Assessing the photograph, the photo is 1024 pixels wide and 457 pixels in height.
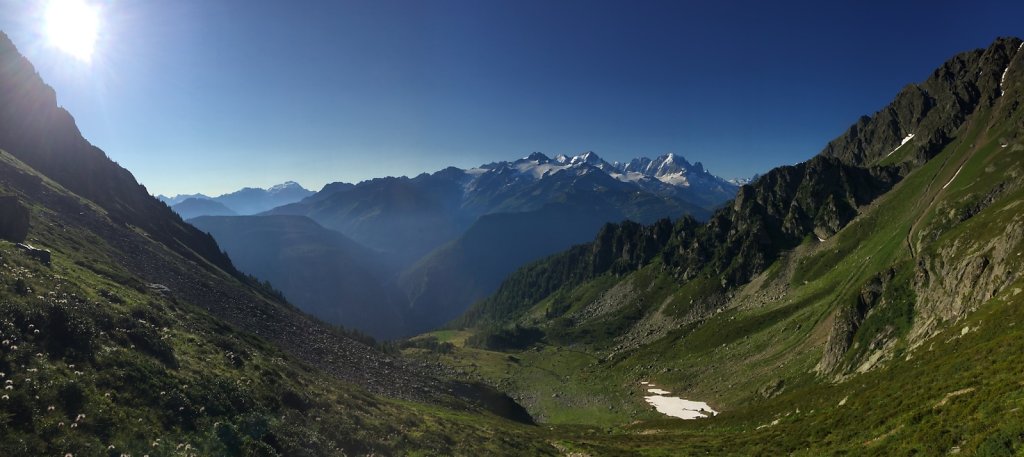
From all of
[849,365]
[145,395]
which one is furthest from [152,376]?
[849,365]

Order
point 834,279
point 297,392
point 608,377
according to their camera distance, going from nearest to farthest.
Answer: point 297,392 → point 834,279 → point 608,377

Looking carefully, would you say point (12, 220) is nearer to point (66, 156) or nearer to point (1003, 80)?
point (66, 156)

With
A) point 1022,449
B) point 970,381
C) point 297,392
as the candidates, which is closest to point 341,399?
point 297,392

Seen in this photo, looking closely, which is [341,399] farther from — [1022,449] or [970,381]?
[970,381]

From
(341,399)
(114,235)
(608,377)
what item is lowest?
(608,377)

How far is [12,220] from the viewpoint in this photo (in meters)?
60.0

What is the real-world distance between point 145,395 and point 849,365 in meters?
95.7

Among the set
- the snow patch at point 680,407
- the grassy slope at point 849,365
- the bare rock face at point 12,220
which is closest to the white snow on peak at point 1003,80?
the grassy slope at point 849,365

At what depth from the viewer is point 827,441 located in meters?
43.1

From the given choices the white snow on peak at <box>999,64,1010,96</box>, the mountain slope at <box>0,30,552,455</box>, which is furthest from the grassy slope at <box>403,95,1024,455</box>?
the mountain slope at <box>0,30,552,455</box>

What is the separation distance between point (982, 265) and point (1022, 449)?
209 feet

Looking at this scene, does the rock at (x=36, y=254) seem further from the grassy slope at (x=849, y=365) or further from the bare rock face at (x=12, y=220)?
the grassy slope at (x=849, y=365)

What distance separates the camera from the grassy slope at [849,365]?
3484 cm

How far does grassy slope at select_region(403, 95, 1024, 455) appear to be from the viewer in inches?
1372
